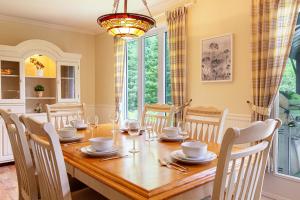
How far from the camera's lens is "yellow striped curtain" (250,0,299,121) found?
87.6 inches

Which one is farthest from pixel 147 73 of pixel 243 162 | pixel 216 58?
pixel 243 162

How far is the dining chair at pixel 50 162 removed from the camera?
1.05 m

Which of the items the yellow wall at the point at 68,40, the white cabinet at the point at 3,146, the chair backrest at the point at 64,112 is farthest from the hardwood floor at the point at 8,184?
the yellow wall at the point at 68,40

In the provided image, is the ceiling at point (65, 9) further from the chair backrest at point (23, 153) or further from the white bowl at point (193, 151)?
the white bowl at point (193, 151)

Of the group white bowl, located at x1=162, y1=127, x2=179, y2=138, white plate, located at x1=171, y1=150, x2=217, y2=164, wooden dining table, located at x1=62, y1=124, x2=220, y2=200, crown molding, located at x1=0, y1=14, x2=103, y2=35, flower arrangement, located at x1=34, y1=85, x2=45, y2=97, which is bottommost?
wooden dining table, located at x1=62, y1=124, x2=220, y2=200

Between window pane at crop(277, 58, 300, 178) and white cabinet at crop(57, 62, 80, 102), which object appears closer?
window pane at crop(277, 58, 300, 178)

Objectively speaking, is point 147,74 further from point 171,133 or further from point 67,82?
point 171,133

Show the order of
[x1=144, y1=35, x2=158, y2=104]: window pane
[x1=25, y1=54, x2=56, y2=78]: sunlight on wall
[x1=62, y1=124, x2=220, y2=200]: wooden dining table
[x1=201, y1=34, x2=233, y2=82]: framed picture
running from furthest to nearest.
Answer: [x1=25, y1=54, x2=56, y2=78]: sunlight on wall, [x1=144, y1=35, x2=158, y2=104]: window pane, [x1=201, y1=34, x2=233, y2=82]: framed picture, [x1=62, y1=124, x2=220, y2=200]: wooden dining table

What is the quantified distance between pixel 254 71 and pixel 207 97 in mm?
704

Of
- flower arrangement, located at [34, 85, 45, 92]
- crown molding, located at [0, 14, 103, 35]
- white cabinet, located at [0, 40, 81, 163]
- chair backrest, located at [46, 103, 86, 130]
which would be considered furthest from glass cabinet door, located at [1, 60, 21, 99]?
chair backrest, located at [46, 103, 86, 130]

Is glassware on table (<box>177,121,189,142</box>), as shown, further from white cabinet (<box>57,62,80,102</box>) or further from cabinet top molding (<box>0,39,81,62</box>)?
cabinet top molding (<box>0,39,81,62</box>)

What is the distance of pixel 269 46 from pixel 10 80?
3.70 metres

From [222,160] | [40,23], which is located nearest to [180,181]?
[222,160]

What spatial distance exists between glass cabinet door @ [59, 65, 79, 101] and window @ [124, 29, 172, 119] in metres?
0.94
